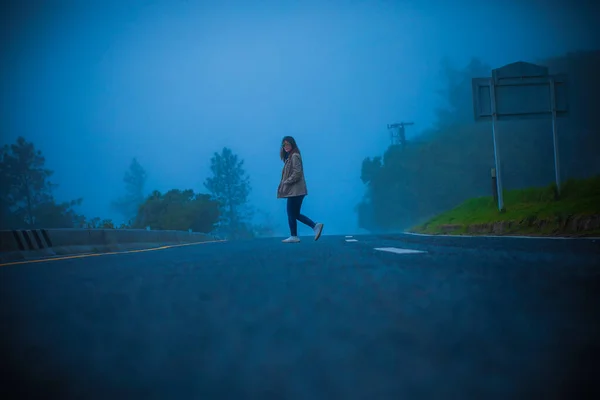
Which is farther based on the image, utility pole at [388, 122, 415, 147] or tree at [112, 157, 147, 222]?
tree at [112, 157, 147, 222]

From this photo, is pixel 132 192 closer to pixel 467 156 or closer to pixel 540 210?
pixel 467 156

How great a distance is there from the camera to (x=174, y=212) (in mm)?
52781

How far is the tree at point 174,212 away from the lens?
52469 millimetres

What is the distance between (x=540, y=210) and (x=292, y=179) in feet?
21.0

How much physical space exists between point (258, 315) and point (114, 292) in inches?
65.6

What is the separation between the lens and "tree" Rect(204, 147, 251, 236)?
8100 cm

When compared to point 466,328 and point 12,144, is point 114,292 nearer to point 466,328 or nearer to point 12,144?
point 466,328

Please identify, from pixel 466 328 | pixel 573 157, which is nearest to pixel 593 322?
pixel 466 328

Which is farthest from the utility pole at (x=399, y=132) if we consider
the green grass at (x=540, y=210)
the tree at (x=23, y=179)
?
the tree at (x=23, y=179)

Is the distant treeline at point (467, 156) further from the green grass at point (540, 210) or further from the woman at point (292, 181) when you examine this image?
the woman at point (292, 181)

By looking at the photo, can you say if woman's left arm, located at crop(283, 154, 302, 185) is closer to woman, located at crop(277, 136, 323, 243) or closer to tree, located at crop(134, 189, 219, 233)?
woman, located at crop(277, 136, 323, 243)

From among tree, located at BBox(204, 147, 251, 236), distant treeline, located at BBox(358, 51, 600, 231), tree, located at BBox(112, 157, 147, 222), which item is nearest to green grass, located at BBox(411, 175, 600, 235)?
distant treeline, located at BBox(358, 51, 600, 231)

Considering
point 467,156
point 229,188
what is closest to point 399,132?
point 467,156

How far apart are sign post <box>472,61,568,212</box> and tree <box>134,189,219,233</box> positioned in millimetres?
37710
